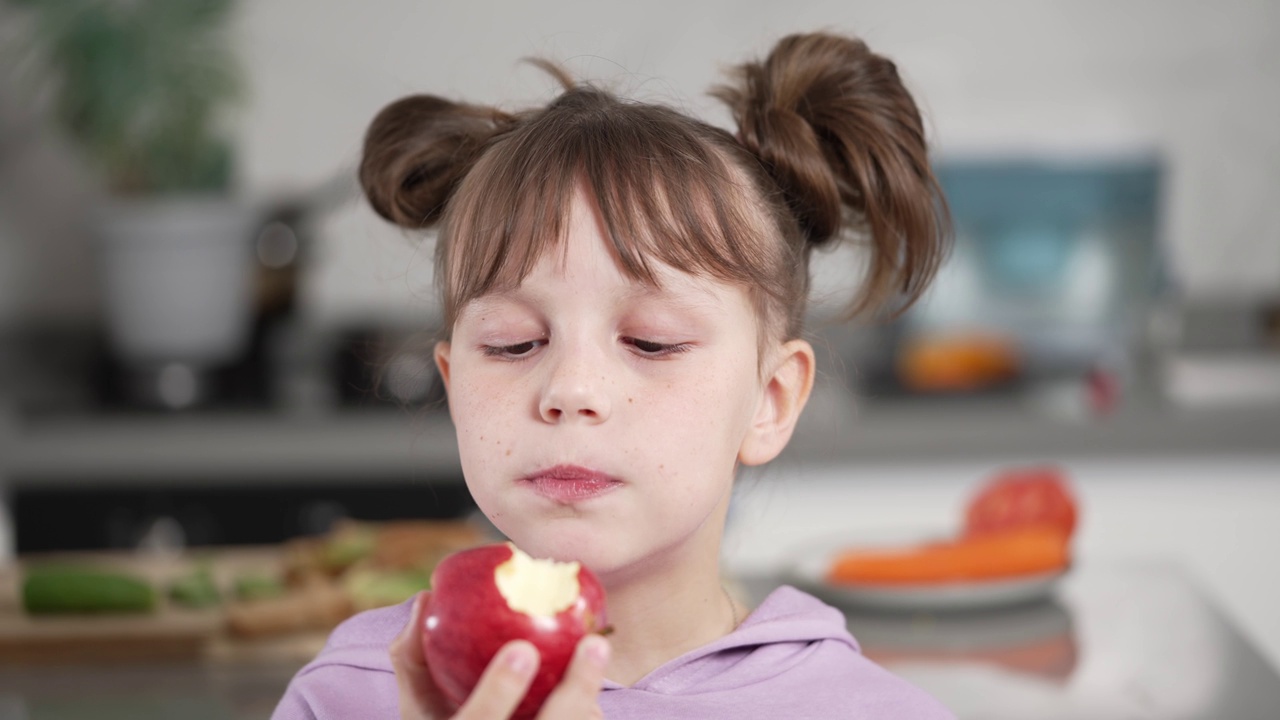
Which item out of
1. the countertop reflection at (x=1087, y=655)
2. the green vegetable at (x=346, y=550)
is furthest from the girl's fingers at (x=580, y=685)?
the green vegetable at (x=346, y=550)

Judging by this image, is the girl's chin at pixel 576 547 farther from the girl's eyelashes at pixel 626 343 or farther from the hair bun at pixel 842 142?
the hair bun at pixel 842 142

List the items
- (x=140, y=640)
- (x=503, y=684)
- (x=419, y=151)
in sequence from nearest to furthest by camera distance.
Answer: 1. (x=503, y=684)
2. (x=419, y=151)
3. (x=140, y=640)

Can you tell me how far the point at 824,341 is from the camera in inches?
43.6

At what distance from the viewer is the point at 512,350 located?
0.90m

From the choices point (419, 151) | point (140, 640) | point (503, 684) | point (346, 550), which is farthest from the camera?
point (346, 550)

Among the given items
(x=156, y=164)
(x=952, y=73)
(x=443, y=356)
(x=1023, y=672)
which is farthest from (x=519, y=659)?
(x=952, y=73)

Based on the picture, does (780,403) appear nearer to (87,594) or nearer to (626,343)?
(626,343)

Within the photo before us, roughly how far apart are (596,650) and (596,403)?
17 centimetres

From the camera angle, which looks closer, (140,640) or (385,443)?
(140,640)

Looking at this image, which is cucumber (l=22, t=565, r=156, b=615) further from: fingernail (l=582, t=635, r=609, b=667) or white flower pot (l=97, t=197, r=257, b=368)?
white flower pot (l=97, t=197, r=257, b=368)

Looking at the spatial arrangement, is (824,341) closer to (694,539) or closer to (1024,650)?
(694,539)

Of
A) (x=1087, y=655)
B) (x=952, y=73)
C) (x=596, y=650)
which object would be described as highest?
(x=952, y=73)

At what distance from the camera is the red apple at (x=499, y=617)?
0.75 m

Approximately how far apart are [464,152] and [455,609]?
399 millimetres
